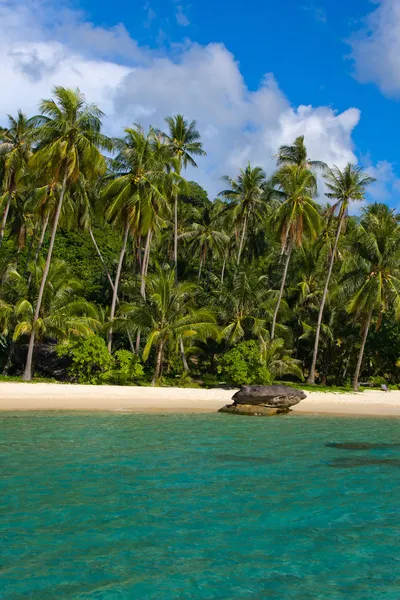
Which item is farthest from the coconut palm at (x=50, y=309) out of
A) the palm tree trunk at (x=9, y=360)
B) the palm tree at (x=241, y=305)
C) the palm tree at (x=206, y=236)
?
the palm tree at (x=206, y=236)

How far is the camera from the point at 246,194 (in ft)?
123

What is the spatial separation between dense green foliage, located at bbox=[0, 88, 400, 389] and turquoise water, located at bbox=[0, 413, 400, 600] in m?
12.5

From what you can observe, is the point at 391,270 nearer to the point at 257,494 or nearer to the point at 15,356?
the point at 15,356

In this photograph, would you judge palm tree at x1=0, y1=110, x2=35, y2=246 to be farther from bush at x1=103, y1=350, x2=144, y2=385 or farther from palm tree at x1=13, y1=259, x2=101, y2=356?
bush at x1=103, y1=350, x2=144, y2=385

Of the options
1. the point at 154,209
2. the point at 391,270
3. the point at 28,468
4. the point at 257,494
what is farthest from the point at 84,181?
the point at 257,494

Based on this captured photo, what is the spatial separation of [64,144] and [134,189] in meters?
4.95

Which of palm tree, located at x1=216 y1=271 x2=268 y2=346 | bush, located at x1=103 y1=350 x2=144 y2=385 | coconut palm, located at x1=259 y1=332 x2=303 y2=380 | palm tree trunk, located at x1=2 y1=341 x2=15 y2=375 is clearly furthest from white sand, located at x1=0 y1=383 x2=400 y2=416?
palm tree, located at x1=216 y1=271 x2=268 y2=346

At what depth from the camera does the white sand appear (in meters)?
19.0

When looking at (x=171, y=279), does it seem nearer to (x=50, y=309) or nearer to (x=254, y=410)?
(x=50, y=309)

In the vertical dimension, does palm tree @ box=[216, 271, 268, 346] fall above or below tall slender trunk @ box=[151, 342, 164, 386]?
A: above

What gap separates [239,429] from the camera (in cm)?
1582

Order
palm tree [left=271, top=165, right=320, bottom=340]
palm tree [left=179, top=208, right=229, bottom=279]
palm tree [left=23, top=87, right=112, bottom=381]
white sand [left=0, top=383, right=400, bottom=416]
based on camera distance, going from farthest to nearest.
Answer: palm tree [left=179, top=208, right=229, bottom=279], palm tree [left=271, top=165, right=320, bottom=340], palm tree [left=23, top=87, right=112, bottom=381], white sand [left=0, top=383, right=400, bottom=416]

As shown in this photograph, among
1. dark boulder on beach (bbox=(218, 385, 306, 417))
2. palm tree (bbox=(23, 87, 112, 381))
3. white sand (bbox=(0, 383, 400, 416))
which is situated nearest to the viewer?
white sand (bbox=(0, 383, 400, 416))

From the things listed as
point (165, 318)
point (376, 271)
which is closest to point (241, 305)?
point (165, 318)
